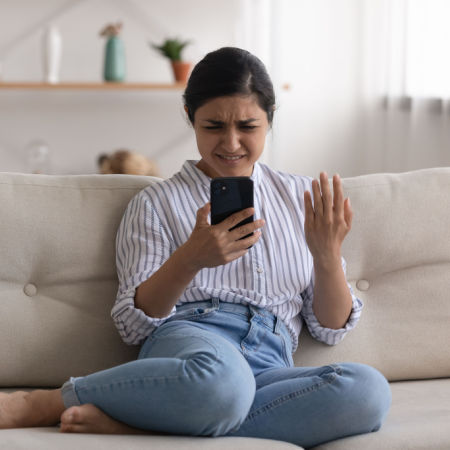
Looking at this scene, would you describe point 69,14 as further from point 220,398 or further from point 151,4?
point 220,398

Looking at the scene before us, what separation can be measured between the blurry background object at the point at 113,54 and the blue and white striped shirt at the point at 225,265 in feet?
7.83

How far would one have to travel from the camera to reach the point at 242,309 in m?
1.49

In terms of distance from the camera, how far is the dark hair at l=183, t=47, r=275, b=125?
4.99 feet

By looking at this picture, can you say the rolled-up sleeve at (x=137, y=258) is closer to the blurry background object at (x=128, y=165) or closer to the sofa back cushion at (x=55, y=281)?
the sofa back cushion at (x=55, y=281)

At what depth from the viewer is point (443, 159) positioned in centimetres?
331

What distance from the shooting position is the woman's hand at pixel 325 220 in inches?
56.9

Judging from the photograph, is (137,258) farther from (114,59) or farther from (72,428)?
(114,59)

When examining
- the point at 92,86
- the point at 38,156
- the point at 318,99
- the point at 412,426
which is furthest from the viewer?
the point at 318,99

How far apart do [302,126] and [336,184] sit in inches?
110

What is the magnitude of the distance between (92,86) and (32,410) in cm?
267

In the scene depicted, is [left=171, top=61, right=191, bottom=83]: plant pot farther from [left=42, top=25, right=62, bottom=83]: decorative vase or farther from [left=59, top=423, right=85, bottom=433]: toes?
[left=59, top=423, right=85, bottom=433]: toes

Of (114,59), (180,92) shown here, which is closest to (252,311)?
(114,59)

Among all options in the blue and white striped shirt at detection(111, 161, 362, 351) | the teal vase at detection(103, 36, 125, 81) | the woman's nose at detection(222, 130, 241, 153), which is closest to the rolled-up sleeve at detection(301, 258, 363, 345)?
the blue and white striped shirt at detection(111, 161, 362, 351)

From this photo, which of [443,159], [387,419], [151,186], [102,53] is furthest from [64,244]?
[102,53]
